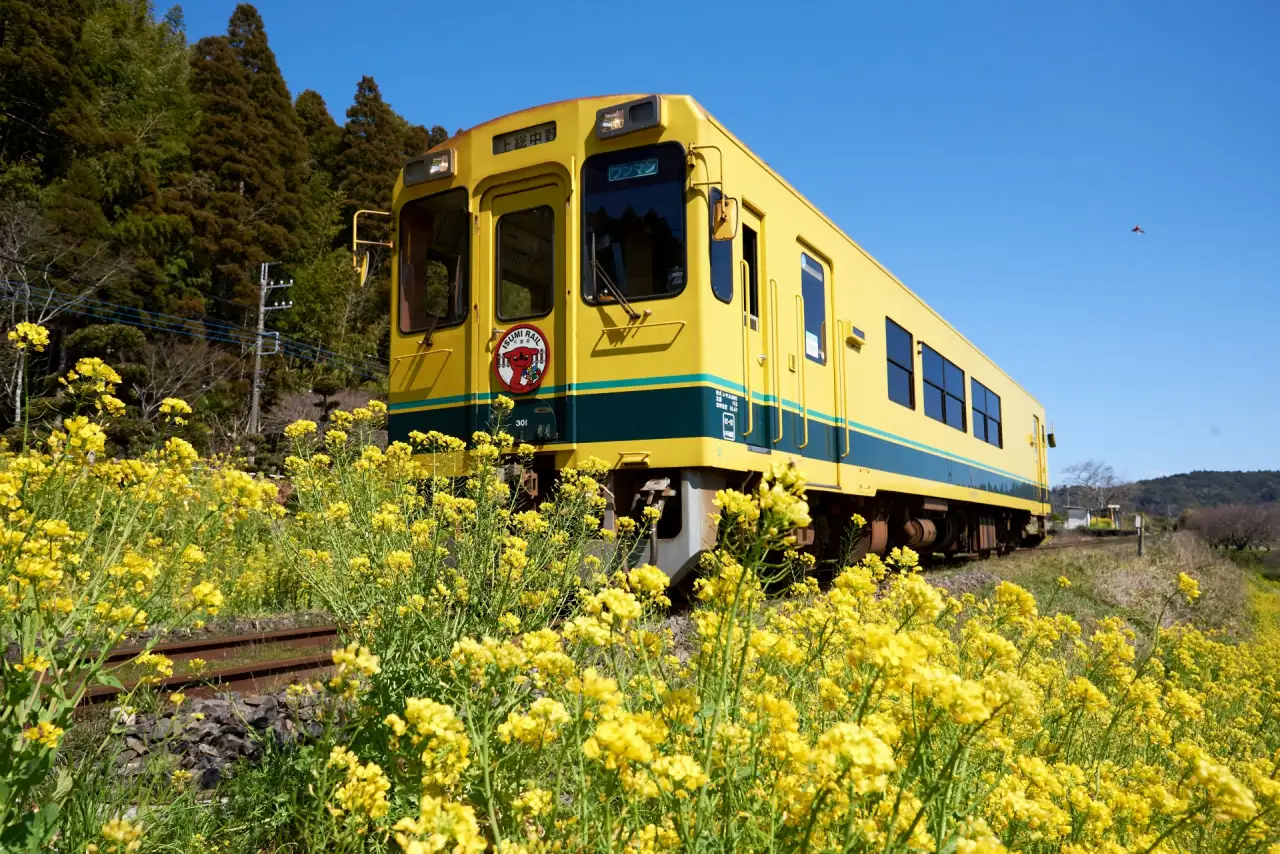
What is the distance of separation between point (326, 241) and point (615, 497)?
32.4 metres

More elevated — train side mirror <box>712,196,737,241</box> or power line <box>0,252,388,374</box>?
power line <box>0,252,388,374</box>

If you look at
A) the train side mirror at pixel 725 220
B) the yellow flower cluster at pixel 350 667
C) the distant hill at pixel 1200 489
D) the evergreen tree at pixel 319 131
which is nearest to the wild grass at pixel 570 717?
the yellow flower cluster at pixel 350 667

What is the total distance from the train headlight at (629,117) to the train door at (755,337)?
899 millimetres

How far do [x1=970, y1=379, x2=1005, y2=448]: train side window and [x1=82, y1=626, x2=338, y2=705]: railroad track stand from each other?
9.76 m

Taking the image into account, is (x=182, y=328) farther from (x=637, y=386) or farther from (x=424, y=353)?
(x=637, y=386)

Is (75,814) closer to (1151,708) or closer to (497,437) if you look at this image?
(497,437)

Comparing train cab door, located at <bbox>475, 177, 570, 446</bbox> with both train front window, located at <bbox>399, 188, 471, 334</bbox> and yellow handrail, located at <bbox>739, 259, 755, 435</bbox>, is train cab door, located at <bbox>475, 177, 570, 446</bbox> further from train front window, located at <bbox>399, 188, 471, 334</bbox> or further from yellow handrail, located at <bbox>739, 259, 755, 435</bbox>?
yellow handrail, located at <bbox>739, 259, 755, 435</bbox>

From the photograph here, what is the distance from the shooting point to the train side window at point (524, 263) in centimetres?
530

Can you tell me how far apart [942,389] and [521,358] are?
21.5ft

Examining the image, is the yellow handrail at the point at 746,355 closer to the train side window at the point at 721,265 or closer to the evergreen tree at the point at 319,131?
the train side window at the point at 721,265

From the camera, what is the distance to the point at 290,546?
3074 mm

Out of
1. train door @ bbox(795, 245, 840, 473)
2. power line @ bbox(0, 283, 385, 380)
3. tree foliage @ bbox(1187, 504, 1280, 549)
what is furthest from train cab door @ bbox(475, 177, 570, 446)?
tree foliage @ bbox(1187, 504, 1280, 549)

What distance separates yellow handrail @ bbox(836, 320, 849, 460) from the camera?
640 cm

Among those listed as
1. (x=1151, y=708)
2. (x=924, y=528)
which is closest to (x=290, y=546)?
(x=1151, y=708)
